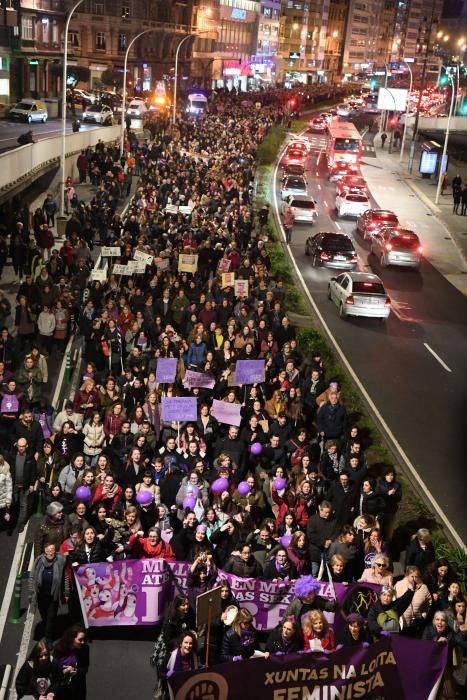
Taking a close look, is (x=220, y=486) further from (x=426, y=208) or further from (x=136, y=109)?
(x=136, y=109)

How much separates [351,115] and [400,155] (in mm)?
35696

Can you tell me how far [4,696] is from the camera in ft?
29.4

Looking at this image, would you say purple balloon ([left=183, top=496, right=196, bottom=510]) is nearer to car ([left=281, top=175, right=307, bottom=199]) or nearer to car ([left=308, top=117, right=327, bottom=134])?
car ([left=281, top=175, right=307, bottom=199])

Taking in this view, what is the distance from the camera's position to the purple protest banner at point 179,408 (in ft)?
43.6

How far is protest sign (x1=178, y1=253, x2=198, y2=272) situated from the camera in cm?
2245

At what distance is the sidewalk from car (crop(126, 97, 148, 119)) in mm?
15742

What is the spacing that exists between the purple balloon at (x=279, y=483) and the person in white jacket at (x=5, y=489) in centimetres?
332

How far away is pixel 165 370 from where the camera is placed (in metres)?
14.9

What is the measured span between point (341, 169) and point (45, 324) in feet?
143

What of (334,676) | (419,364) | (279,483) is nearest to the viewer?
(334,676)

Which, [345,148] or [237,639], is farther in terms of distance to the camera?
[345,148]

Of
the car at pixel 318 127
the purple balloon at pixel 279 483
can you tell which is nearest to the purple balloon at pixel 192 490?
the purple balloon at pixel 279 483

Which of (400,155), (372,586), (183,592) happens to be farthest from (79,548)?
(400,155)

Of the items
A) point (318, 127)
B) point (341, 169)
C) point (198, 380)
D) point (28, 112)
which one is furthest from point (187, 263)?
point (318, 127)
